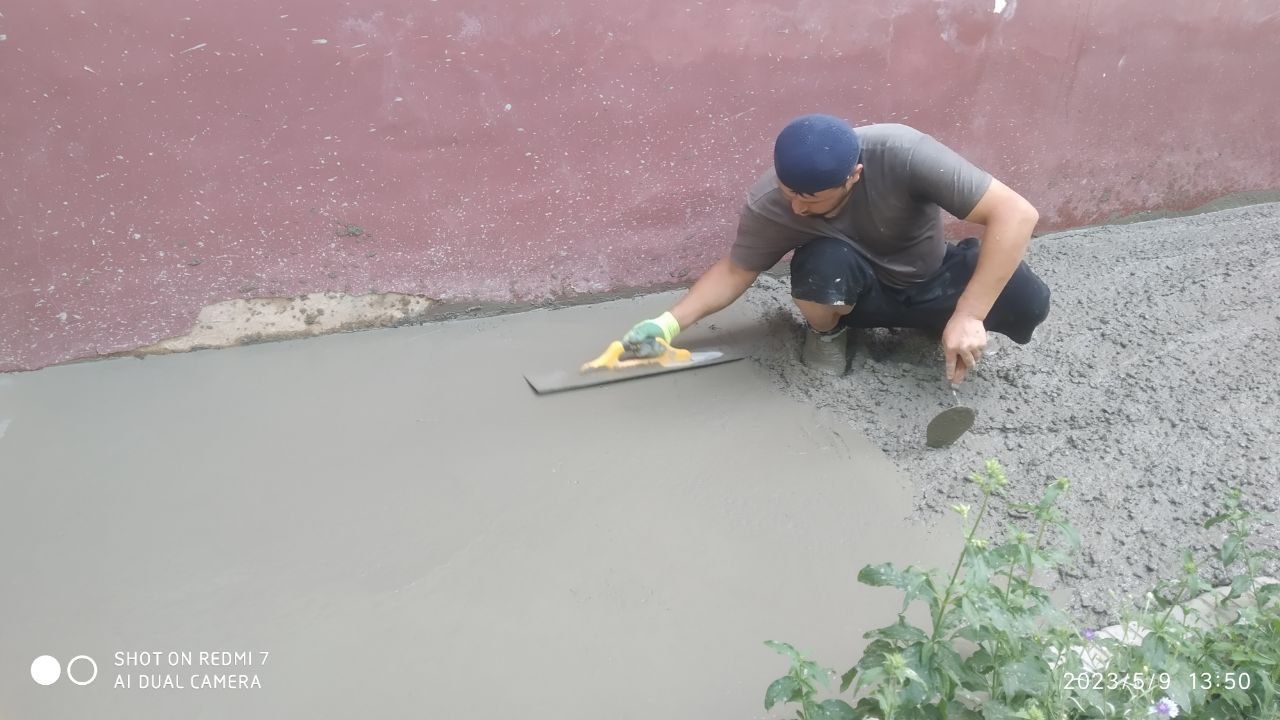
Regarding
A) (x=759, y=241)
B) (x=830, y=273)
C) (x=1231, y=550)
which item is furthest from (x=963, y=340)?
(x=1231, y=550)

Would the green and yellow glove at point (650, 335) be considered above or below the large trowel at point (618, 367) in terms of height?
above

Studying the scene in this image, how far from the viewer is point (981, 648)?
3.66ft

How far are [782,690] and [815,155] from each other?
1033 millimetres

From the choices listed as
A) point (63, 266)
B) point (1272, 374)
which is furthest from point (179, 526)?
point (1272, 374)

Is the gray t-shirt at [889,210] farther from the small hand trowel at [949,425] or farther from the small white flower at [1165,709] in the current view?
the small white flower at [1165,709]

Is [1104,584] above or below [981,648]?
below

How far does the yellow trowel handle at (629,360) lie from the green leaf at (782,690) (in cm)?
109

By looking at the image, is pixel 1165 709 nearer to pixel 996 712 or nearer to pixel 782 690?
pixel 996 712

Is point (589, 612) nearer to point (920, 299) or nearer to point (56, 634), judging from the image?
point (56, 634)

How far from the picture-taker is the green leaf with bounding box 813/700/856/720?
1063mm

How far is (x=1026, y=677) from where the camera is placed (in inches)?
42.0

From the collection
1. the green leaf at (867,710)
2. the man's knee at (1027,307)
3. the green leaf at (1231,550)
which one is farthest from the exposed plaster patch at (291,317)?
the green leaf at (1231,550)

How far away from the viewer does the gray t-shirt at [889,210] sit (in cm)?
179

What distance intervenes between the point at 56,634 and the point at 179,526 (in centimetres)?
27
